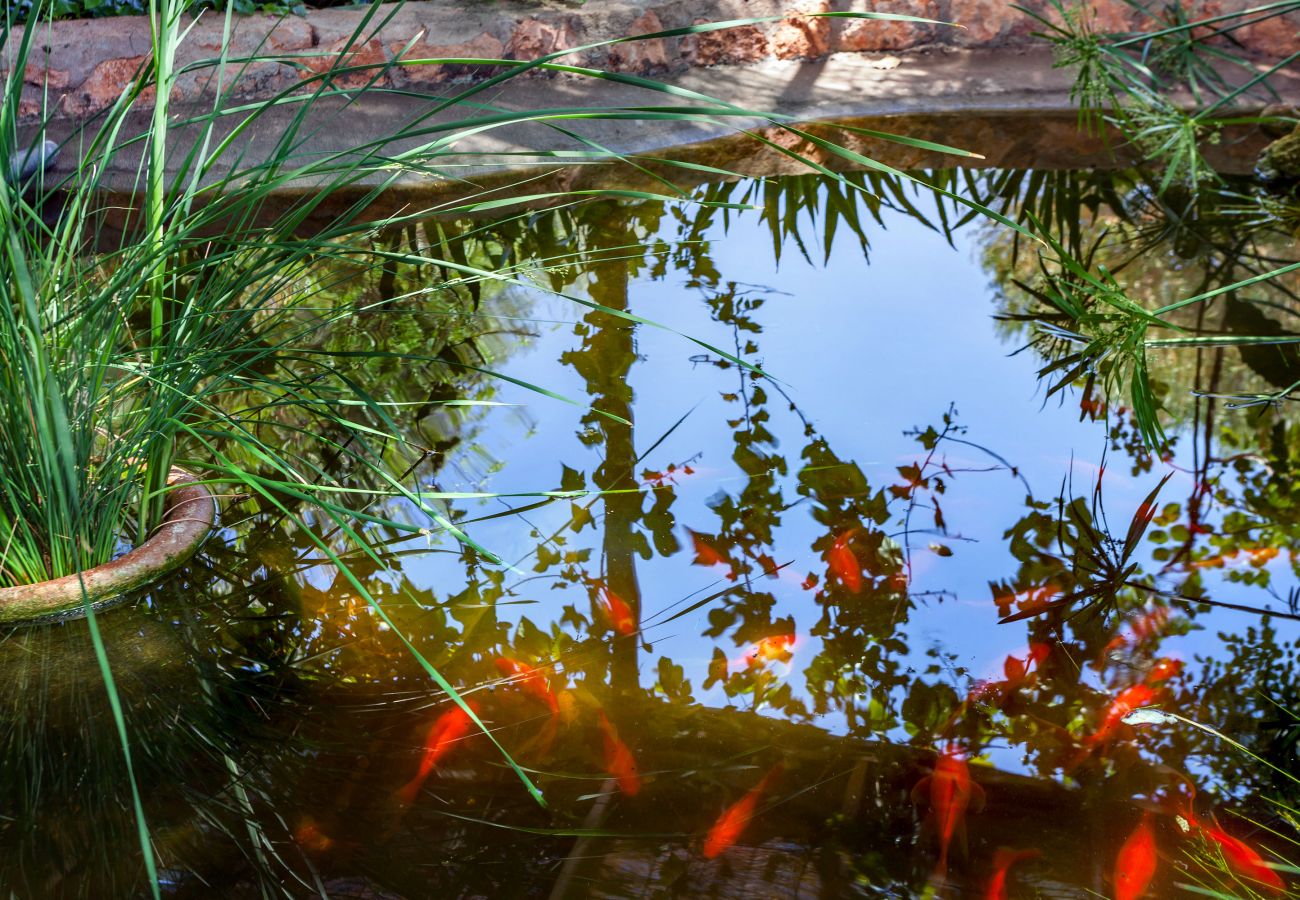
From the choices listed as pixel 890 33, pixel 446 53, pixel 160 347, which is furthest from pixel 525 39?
pixel 160 347

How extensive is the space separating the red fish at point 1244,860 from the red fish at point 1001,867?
20cm

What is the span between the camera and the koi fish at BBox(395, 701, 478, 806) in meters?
1.23

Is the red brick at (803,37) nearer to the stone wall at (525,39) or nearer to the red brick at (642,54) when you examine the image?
the stone wall at (525,39)

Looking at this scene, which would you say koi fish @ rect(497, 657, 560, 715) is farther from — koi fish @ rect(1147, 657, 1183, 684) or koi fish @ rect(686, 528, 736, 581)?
koi fish @ rect(1147, 657, 1183, 684)

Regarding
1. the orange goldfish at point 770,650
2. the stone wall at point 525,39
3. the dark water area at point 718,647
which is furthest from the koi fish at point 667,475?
the stone wall at point 525,39

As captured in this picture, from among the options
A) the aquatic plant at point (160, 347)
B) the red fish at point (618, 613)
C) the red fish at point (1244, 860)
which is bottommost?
the red fish at point (1244, 860)

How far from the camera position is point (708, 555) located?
64.5 inches

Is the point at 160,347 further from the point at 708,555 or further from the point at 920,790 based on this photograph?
the point at 920,790

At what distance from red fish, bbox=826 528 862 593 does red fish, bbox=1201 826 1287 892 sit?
1.80 ft

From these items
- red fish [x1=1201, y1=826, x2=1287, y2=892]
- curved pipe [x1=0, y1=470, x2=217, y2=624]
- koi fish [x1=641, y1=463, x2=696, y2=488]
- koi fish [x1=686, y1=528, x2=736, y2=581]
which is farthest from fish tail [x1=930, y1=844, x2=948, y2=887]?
curved pipe [x1=0, y1=470, x2=217, y2=624]

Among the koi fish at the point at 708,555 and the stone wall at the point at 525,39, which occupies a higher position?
the stone wall at the point at 525,39

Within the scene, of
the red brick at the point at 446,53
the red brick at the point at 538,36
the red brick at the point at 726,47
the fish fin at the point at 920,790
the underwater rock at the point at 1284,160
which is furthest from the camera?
the red brick at the point at 726,47

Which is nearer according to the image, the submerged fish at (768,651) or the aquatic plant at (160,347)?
the aquatic plant at (160,347)

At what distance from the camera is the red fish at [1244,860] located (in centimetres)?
111
